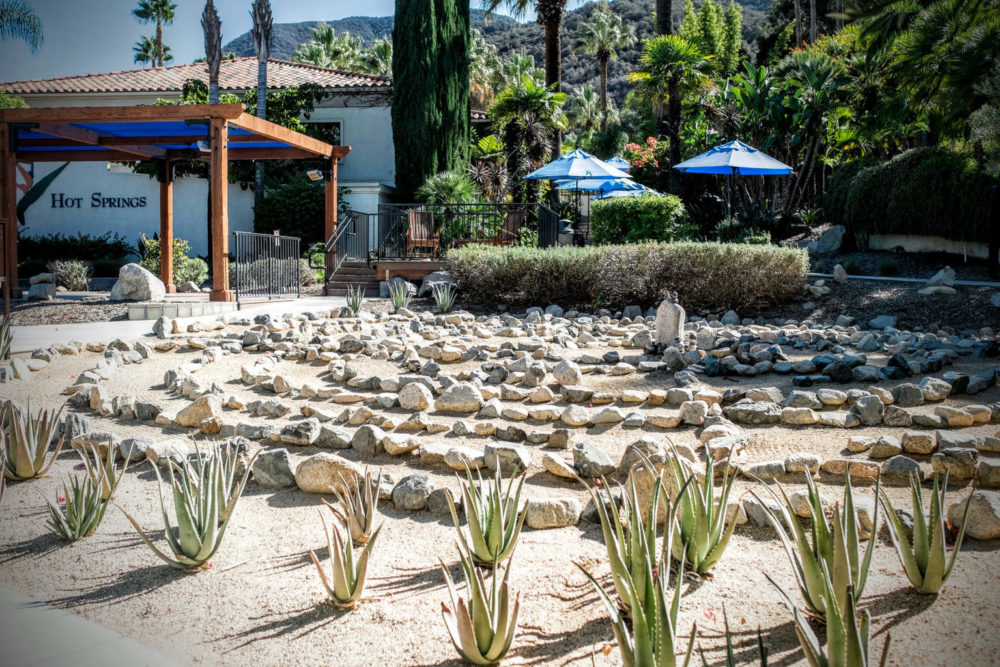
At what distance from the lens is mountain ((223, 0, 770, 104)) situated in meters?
59.3

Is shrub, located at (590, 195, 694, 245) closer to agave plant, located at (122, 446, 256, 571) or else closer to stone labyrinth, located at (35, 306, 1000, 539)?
stone labyrinth, located at (35, 306, 1000, 539)

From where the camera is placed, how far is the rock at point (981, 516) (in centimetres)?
278

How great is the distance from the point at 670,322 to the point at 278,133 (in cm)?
819

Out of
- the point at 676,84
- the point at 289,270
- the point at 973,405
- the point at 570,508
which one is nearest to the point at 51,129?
the point at 289,270

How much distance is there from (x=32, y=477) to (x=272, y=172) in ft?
66.2

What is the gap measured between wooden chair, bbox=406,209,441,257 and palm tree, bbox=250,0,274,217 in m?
7.60

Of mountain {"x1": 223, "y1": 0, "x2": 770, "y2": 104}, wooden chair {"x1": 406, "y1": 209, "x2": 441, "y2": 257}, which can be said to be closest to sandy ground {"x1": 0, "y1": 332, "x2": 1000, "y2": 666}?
wooden chair {"x1": 406, "y1": 209, "x2": 441, "y2": 257}

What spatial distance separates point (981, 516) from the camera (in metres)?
2.81

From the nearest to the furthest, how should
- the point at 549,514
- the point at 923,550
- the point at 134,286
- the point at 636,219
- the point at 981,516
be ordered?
1. the point at 923,550
2. the point at 981,516
3. the point at 549,514
4. the point at 134,286
5. the point at 636,219

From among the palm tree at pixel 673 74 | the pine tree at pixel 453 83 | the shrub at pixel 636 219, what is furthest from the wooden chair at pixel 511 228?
the palm tree at pixel 673 74

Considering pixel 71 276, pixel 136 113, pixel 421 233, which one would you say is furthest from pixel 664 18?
pixel 71 276

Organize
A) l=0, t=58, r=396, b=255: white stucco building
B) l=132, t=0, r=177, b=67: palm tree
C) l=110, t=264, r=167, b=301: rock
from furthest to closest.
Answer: l=132, t=0, r=177, b=67: palm tree → l=0, t=58, r=396, b=255: white stucco building → l=110, t=264, r=167, b=301: rock

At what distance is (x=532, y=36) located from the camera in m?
68.6

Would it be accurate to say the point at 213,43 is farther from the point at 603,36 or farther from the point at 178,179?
the point at 603,36
